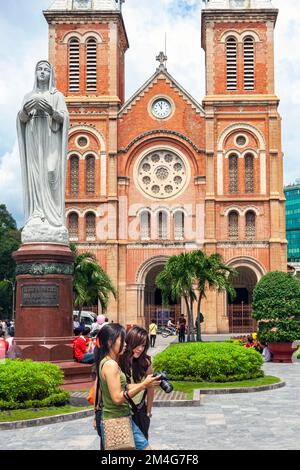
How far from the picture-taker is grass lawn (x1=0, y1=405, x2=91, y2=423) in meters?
11.0

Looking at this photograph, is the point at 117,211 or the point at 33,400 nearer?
the point at 33,400

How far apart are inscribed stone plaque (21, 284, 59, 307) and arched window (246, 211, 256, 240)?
3229 centimetres

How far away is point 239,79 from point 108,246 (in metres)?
14.6

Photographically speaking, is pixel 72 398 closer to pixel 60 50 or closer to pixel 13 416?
pixel 13 416

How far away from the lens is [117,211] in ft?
149

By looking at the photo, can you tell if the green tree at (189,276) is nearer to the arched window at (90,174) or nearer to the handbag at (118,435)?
the arched window at (90,174)

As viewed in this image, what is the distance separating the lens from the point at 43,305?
13602mm

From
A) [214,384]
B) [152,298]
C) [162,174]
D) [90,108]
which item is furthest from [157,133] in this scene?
[214,384]

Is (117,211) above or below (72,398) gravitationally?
above

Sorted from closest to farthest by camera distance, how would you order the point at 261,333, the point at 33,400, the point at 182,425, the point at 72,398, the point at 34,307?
the point at 182,425
the point at 33,400
the point at 72,398
the point at 34,307
the point at 261,333

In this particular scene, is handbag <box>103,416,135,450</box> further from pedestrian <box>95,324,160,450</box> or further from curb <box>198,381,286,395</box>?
curb <box>198,381,286,395</box>

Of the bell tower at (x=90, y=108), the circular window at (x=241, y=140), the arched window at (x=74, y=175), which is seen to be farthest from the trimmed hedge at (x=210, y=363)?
the circular window at (x=241, y=140)

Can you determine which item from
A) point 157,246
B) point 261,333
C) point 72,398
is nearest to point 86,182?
point 157,246

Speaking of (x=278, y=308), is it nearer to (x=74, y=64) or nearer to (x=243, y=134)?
(x=243, y=134)
